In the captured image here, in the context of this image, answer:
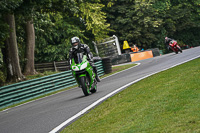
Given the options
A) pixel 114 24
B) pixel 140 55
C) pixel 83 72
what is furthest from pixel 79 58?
pixel 114 24

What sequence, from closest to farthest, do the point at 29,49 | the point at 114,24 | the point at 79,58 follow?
the point at 79,58 < the point at 29,49 < the point at 114,24

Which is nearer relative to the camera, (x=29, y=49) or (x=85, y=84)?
(x=85, y=84)

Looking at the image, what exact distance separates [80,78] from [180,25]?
4314cm

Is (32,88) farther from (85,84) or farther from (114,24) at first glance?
(114,24)

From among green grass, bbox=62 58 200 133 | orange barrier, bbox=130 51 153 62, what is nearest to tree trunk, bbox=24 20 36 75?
orange barrier, bbox=130 51 153 62

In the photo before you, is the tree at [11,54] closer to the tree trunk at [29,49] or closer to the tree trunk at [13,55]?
the tree trunk at [13,55]

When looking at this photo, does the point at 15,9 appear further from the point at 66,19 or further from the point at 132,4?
the point at 132,4

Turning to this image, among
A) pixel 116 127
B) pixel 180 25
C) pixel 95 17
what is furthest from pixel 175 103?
pixel 180 25

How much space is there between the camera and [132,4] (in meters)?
47.2

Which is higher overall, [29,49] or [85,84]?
[29,49]

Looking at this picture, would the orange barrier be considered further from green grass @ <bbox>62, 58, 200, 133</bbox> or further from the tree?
green grass @ <bbox>62, 58, 200, 133</bbox>

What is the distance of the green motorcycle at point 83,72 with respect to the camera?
10977mm

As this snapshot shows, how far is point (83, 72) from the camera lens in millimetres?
11055

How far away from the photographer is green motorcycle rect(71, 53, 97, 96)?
10977 mm
